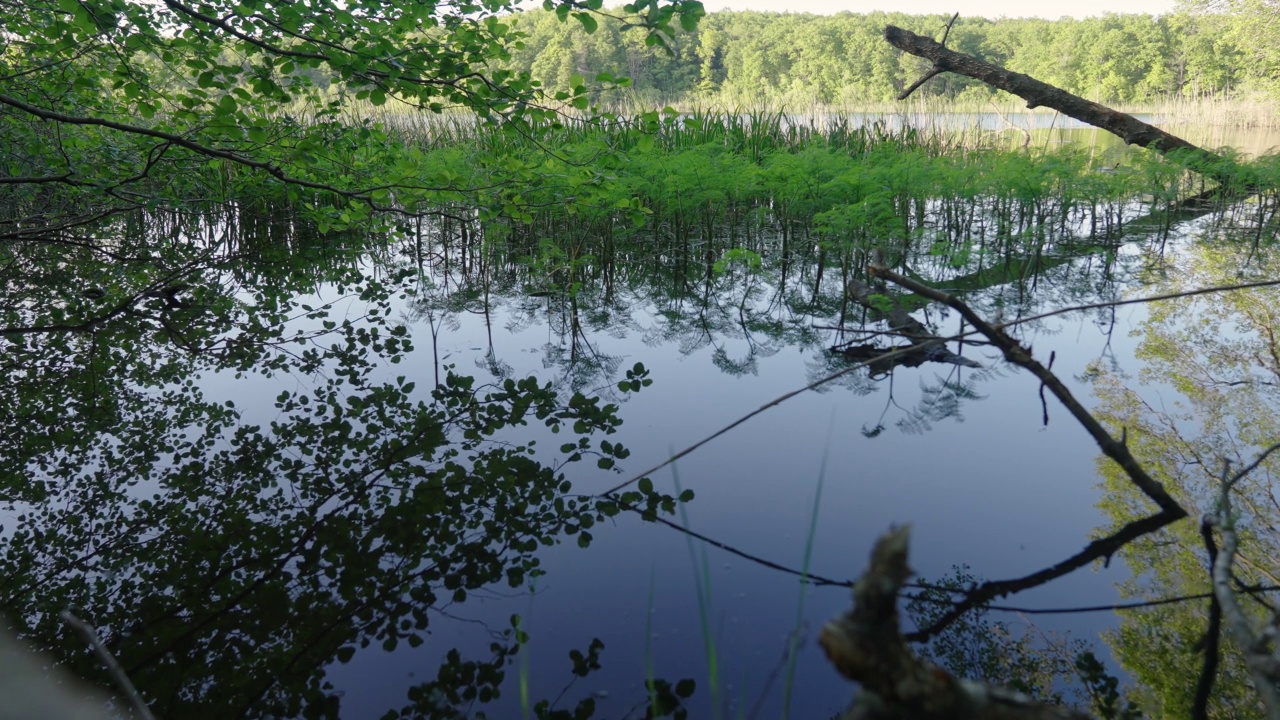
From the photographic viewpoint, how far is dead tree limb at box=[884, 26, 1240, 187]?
8.66m

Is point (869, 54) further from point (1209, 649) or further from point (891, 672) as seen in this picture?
point (891, 672)

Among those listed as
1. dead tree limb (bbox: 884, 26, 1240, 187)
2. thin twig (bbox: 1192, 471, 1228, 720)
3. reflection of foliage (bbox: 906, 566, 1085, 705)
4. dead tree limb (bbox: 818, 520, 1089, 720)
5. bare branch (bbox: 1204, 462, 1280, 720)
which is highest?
dead tree limb (bbox: 884, 26, 1240, 187)

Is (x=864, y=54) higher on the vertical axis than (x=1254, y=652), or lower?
higher

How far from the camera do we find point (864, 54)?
55.8 m

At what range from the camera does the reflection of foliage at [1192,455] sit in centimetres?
189

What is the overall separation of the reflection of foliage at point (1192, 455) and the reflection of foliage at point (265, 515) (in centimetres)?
147

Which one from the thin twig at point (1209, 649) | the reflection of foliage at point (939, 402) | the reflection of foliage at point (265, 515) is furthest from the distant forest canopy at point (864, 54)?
the thin twig at point (1209, 649)

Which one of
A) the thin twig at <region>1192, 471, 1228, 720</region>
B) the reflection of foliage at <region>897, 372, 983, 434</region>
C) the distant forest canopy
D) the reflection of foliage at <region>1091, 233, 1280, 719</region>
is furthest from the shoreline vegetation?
the thin twig at <region>1192, 471, 1228, 720</region>

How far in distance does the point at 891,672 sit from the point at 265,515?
7.88 ft

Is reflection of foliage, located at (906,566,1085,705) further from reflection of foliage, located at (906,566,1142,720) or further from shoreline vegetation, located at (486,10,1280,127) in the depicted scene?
shoreline vegetation, located at (486,10,1280,127)

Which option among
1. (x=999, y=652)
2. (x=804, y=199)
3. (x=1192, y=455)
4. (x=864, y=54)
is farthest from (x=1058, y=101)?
(x=864, y=54)

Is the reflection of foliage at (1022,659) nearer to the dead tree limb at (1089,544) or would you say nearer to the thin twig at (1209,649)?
the dead tree limb at (1089,544)

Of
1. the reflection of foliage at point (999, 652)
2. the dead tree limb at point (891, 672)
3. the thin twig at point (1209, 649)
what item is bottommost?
the reflection of foliage at point (999, 652)

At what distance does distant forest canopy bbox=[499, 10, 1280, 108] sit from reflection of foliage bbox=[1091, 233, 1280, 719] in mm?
36389
